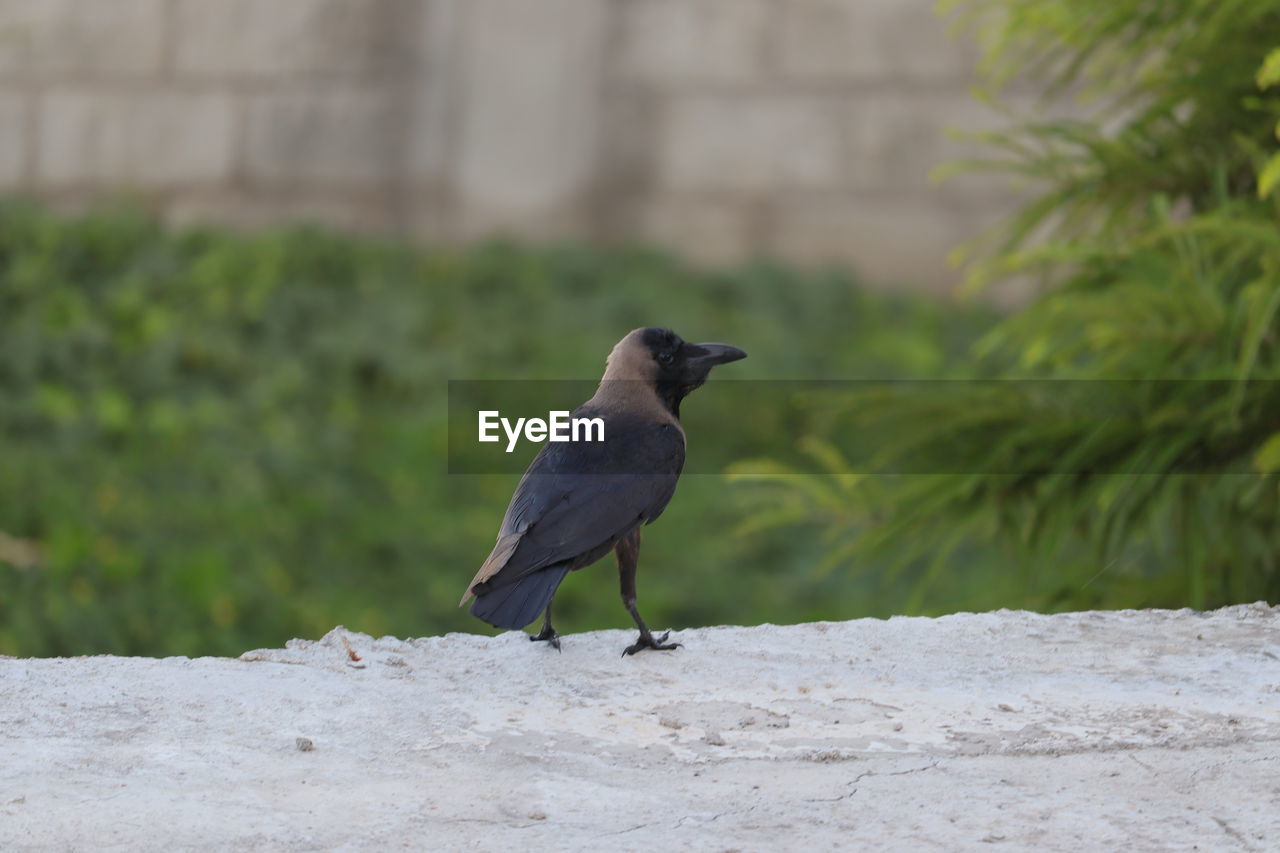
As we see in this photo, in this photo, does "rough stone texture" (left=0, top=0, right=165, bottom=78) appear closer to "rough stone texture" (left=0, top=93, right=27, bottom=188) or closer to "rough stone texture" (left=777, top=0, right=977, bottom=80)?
"rough stone texture" (left=0, top=93, right=27, bottom=188)

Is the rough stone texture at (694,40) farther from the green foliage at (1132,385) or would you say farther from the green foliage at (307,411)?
the green foliage at (1132,385)

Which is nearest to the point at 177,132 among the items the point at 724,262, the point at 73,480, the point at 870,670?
the point at 73,480

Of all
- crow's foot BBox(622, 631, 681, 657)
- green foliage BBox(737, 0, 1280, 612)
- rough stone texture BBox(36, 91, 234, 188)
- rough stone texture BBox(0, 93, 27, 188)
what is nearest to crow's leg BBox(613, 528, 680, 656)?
crow's foot BBox(622, 631, 681, 657)

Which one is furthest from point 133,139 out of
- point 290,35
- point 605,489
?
point 605,489

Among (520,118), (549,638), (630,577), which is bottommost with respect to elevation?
(549,638)

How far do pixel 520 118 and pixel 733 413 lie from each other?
60.5 inches

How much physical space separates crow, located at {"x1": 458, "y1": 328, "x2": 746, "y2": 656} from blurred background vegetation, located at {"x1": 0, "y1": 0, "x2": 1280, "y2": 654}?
83 cm

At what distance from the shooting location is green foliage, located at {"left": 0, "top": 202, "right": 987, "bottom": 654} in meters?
4.67

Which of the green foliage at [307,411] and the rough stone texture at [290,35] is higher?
the rough stone texture at [290,35]

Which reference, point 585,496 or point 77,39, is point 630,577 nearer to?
Answer: point 585,496

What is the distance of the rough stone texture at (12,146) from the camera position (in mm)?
6320

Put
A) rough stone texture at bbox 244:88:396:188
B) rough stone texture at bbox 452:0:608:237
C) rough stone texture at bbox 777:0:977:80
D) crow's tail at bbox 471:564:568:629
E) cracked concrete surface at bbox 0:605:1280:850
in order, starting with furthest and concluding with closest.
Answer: rough stone texture at bbox 244:88:396:188, rough stone texture at bbox 452:0:608:237, rough stone texture at bbox 777:0:977:80, crow's tail at bbox 471:564:568:629, cracked concrete surface at bbox 0:605:1280:850

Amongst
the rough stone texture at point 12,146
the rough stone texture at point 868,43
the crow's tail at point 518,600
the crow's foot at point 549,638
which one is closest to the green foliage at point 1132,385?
the crow's foot at point 549,638

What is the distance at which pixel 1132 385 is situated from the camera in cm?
319
